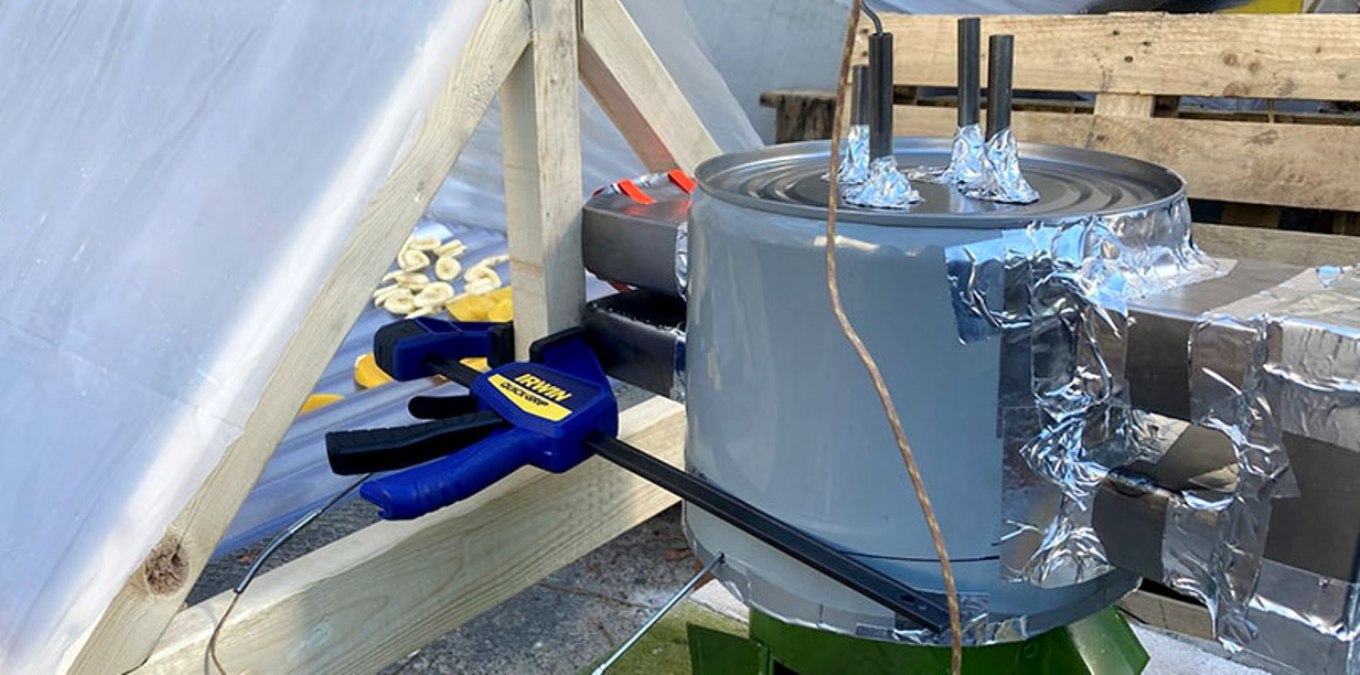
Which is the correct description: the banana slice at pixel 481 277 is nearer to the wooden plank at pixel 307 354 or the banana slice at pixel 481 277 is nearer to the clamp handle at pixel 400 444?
the wooden plank at pixel 307 354

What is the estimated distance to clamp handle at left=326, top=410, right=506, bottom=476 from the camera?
0.84m

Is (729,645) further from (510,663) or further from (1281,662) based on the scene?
(510,663)

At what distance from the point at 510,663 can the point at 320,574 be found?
2.17 ft

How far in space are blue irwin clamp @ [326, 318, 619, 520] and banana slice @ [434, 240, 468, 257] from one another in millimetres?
1579

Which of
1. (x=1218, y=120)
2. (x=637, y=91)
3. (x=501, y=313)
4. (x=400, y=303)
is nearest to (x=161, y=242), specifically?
(x=637, y=91)

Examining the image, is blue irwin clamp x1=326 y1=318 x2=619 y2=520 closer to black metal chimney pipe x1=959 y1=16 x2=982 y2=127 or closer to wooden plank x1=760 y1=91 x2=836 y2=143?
black metal chimney pipe x1=959 y1=16 x2=982 y2=127

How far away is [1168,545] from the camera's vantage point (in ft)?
2.04

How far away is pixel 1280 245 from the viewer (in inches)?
60.0

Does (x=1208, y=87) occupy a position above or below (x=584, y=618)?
above

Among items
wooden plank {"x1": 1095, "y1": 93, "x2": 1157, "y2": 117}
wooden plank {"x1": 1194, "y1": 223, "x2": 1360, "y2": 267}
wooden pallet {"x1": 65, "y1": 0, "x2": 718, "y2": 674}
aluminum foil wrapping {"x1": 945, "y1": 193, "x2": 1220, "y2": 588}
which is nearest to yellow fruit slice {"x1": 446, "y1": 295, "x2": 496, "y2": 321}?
wooden pallet {"x1": 65, "y1": 0, "x2": 718, "y2": 674}

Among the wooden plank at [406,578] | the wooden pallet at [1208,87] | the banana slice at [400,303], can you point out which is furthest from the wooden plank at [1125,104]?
the banana slice at [400,303]

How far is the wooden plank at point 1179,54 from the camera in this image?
4.69ft

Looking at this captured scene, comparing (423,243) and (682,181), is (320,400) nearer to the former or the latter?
(423,243)

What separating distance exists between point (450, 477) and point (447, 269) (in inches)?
65.9
